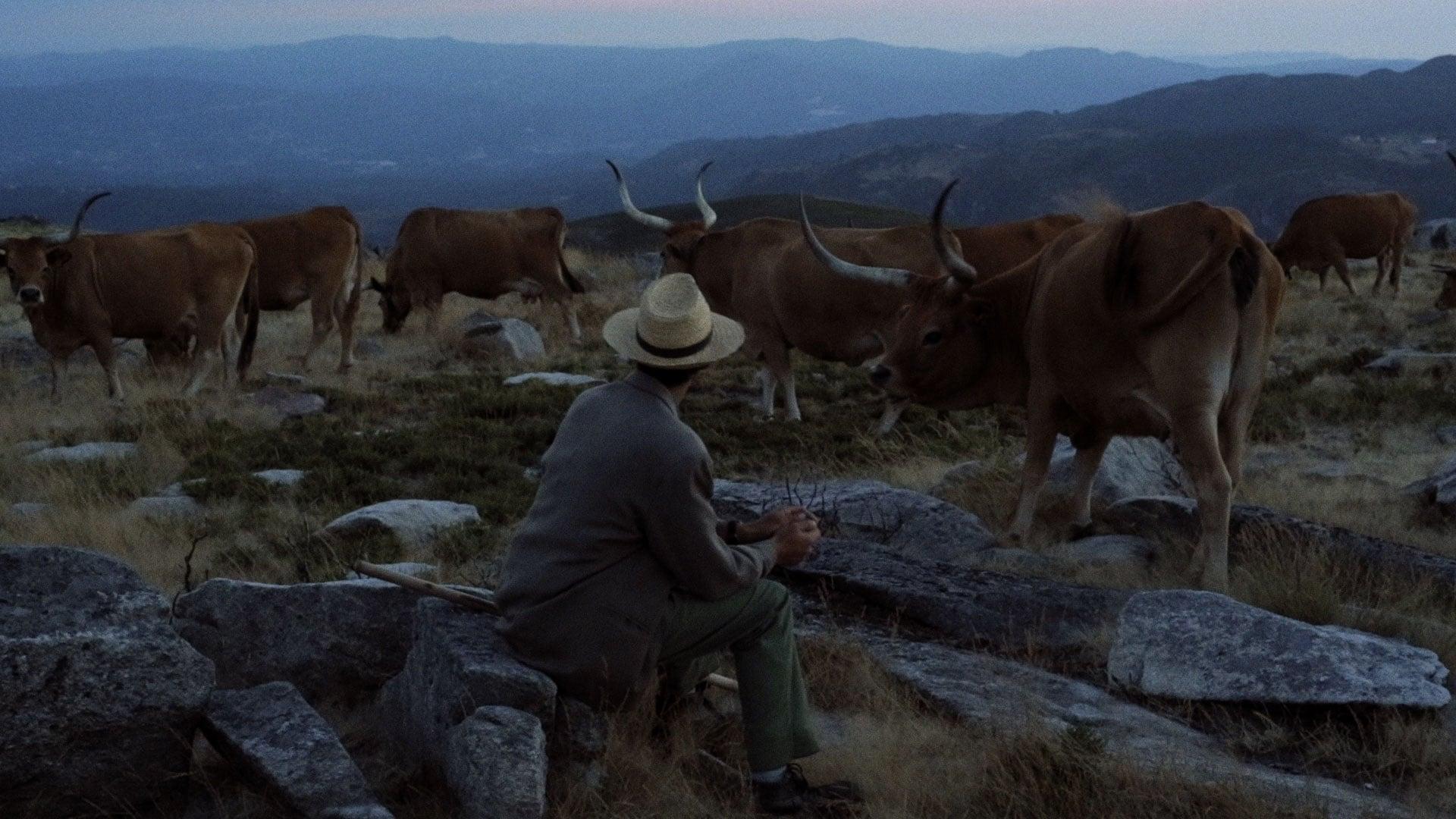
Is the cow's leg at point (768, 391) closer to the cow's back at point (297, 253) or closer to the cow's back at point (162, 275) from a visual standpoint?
the cow's back at point (162, 275)

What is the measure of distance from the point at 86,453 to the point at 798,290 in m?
6.31

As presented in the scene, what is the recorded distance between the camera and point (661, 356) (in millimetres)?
4930

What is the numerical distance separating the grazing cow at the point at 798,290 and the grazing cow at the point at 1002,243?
0.44 m

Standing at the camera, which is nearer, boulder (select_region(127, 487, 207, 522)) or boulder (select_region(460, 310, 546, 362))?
boulder (select_region(127, 487, 207, 522))

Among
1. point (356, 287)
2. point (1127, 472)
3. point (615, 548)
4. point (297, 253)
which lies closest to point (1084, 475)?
point (1127, 472)

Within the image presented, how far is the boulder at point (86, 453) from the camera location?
39.0 ft

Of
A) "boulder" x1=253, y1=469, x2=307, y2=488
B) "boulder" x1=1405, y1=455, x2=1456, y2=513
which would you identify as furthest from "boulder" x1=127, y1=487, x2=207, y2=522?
"boulder" x1=1405, y1=455, x2=1456, y2=513

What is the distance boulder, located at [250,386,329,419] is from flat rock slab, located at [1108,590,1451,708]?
9.98 metres

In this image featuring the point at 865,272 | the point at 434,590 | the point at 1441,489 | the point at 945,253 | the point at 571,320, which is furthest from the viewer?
the point at 571,320

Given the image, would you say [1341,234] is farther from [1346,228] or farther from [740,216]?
[740,216]

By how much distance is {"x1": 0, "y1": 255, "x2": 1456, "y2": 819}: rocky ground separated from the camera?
4.72 m

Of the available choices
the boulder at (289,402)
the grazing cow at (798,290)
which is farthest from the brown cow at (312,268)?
the grazing cow at (798,290)

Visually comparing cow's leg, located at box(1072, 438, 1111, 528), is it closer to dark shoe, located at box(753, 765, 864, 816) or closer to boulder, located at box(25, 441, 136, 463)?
dark shoe, located at box(753, 765, 864, 816)

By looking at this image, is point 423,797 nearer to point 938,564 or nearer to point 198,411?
point 938,564
